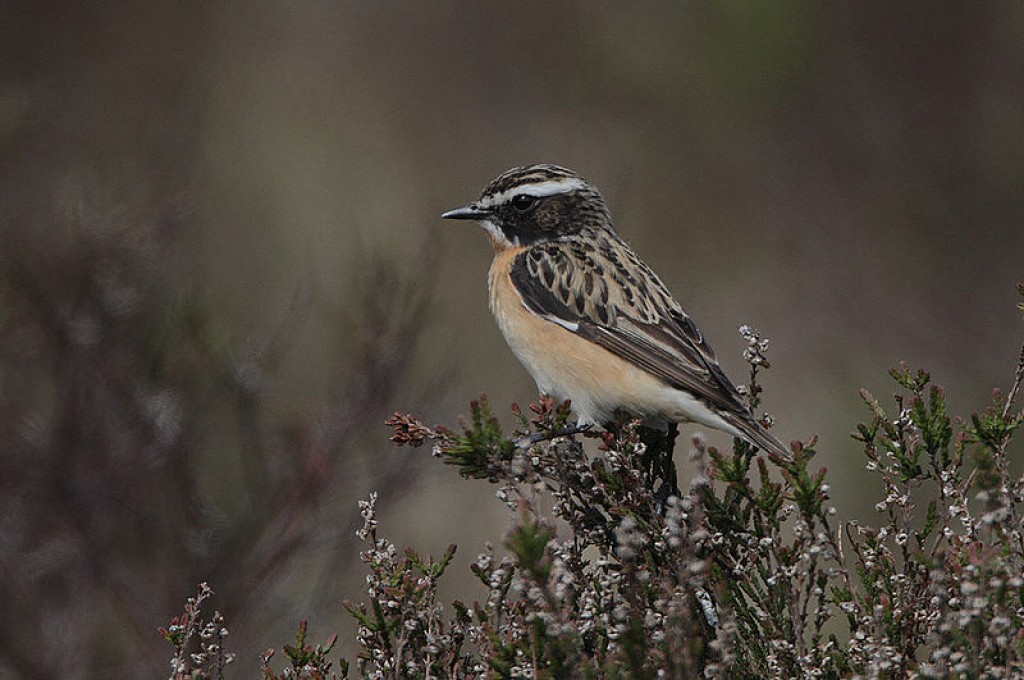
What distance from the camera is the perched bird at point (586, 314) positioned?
503 centimetres

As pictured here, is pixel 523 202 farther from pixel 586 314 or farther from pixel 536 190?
pixel 586 314

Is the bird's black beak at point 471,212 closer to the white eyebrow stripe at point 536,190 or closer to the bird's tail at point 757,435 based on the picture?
the white eyebrow stripe at point 536,190

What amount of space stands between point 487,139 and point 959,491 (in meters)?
9.67

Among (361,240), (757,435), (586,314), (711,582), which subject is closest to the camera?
(711,582)

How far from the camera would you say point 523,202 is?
19.3ft

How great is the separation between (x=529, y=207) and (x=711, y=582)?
9.86ft

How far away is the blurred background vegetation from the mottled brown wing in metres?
1.45

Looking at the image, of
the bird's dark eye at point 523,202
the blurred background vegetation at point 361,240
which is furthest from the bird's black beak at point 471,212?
the blurred background vegetation at point 361,240

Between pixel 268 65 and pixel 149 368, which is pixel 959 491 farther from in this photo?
pixel 268 65

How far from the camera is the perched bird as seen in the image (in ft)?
16.5

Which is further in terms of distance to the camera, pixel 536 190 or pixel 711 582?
pixel 536 190

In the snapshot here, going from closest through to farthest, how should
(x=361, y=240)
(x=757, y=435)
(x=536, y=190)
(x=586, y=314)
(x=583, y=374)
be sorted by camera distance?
(x=757, y=435) → (x=583, y=374) → (x=586, y=314) → (x=536, y=190) → (x=361, y=240)

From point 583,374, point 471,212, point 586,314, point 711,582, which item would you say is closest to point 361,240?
point 471,212

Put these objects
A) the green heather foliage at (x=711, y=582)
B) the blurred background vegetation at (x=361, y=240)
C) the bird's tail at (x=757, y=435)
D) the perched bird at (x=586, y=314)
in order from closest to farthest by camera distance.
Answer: the green heather foliage at (x=711, y=582) < the bird's tail at (x=757, y=435) < the perched bird at (x=586, y=314) < the blurred background vegetation at (x=361, y=240)
